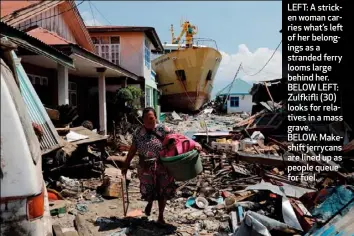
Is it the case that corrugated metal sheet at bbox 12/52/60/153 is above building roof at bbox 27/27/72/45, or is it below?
below

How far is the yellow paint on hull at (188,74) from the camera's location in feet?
97.5

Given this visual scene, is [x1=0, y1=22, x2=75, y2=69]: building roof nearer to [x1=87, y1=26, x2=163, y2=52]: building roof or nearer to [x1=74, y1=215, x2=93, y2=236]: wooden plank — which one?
[x1=74, y1=215, x2=93, y2=236]: wooden plank

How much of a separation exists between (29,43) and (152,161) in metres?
4.04

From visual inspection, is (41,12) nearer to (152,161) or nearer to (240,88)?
(152,161)

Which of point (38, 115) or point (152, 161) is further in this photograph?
point (38, 115)

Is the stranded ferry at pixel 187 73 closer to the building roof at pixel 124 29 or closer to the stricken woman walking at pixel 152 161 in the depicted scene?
the building roof at pixel 124 29

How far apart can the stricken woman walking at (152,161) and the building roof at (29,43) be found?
323 cm

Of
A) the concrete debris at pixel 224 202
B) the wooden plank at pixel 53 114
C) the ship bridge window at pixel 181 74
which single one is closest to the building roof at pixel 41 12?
the wooden plank at pixel 53 114

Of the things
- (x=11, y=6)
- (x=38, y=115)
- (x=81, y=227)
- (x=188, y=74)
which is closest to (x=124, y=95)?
(x=11, y=6)

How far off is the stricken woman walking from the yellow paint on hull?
25.1 metres

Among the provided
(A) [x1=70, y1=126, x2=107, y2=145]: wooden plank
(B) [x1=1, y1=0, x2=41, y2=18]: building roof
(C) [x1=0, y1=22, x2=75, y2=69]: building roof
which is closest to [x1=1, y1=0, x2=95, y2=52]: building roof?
(B) [x1=1, y1=0, x2=41, y2=18]: building roof

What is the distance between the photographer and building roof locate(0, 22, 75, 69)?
6.28 meters

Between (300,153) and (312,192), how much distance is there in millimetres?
1573

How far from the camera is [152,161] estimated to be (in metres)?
4.84
